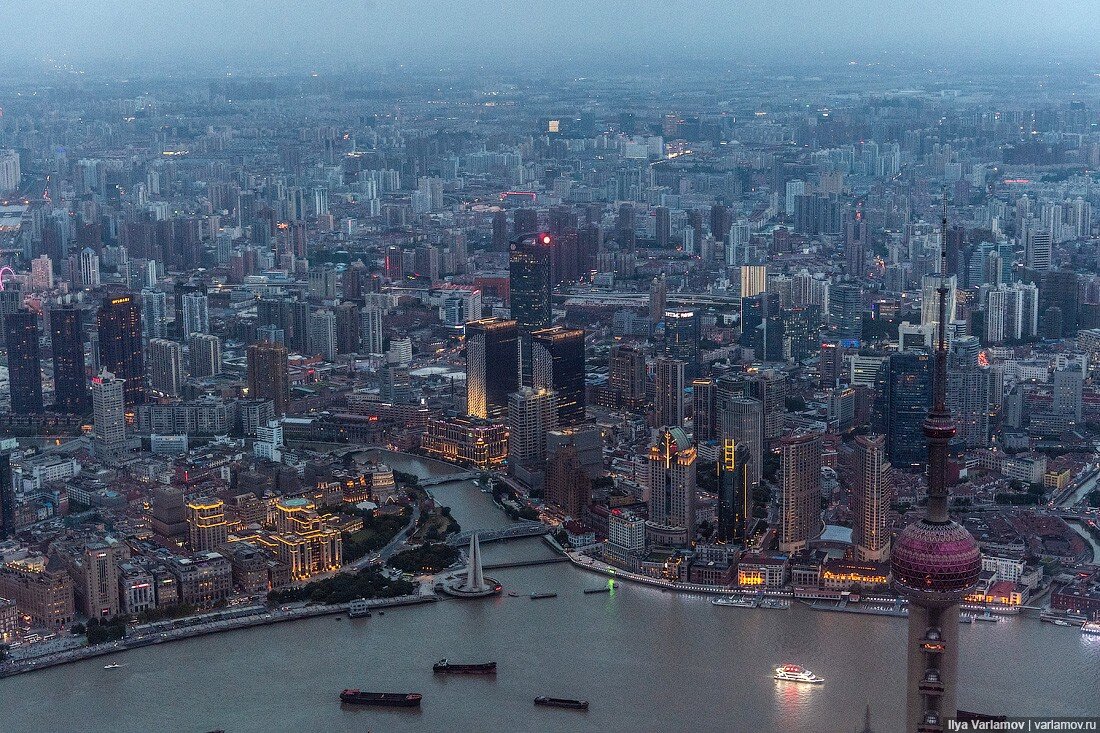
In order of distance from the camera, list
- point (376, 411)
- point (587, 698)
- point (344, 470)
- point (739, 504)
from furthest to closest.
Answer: point (376, 411), point (344, 470), point (739, 504), point (587, 698)

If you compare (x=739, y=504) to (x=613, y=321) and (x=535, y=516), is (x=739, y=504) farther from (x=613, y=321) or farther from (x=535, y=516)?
(x=613, y=321)

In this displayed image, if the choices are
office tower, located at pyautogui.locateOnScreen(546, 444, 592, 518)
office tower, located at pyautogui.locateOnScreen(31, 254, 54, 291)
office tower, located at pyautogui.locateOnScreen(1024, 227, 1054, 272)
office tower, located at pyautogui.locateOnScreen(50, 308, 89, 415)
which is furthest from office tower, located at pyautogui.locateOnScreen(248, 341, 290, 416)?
office tower, located at pyautogui.locateOnScreen(1024, 227, 1054, 272)

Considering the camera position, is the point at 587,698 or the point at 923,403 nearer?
the point at 587,698

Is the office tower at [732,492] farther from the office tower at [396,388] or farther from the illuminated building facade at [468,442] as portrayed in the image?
the office tower at [396,388]

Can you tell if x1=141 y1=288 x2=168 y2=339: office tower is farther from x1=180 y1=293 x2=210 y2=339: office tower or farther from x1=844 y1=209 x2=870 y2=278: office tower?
x1=844 y1=209 x2=870 y2=278: office tower

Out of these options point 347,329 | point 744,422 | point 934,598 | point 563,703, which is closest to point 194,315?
point 347,329

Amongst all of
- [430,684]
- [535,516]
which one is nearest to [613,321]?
[535,516]

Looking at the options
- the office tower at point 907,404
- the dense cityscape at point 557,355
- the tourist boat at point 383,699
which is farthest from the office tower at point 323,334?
the tourist boat at point 383,699
